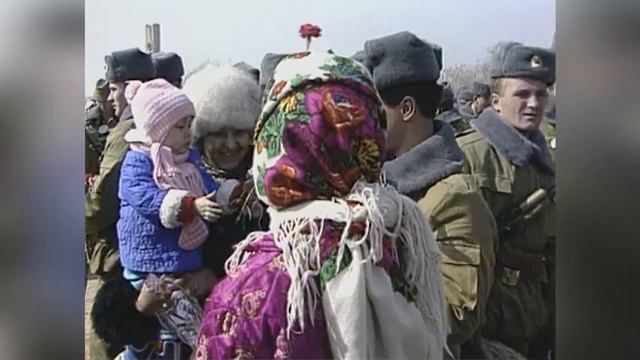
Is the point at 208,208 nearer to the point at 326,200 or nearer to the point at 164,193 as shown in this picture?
the point at 164,193

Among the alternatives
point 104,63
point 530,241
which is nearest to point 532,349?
point 530,241

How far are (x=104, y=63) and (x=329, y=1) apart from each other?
0.44 meters

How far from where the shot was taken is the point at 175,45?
174cm

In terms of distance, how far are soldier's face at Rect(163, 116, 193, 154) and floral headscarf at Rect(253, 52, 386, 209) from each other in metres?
0.14

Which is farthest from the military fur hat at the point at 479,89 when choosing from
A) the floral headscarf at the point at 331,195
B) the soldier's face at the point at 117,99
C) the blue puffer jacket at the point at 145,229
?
the soldier's face at the point at 117,99

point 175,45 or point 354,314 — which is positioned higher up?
point 175,45

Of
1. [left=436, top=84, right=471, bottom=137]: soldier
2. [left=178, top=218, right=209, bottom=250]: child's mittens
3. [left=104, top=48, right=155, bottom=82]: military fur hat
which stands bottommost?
[left=178, top=218, right=209, bottom=250]: child's mittens

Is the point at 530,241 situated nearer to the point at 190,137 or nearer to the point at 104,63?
the point at 190,137

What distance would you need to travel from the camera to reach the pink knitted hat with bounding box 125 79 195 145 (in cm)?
172

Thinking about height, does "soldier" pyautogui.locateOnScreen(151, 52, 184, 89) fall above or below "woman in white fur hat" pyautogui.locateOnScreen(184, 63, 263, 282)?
above

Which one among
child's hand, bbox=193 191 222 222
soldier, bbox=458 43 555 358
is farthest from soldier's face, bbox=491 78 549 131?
child's hand, bbox=193 191 222 222

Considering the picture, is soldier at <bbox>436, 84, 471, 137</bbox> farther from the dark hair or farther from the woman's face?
the woman's face

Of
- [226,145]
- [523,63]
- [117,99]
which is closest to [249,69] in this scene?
[226,145]
